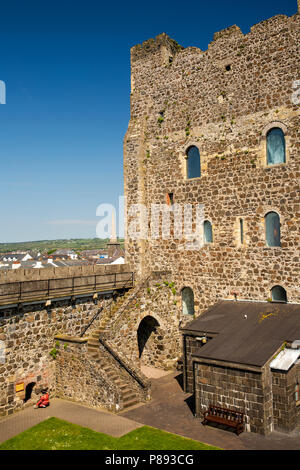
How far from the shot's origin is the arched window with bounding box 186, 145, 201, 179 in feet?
65.5

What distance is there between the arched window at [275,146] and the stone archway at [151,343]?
9.20 m

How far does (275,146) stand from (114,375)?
1118cm

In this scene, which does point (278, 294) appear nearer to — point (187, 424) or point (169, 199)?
point (187, 424)

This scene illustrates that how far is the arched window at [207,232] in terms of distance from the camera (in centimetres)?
1933

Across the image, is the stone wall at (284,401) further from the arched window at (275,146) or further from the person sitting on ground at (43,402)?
the arched window at (275,146)

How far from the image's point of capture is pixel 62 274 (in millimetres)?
18125

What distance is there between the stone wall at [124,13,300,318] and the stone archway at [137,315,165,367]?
2.36 metres

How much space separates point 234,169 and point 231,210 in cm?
181

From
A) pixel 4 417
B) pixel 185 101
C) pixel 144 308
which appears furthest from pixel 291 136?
pixel 4 417

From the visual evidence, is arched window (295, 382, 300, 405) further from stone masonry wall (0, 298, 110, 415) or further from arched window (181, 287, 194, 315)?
stone masonry wall (0, 298, 110, 415)

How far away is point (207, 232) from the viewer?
63.9ft

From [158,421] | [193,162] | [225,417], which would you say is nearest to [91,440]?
[158,421]

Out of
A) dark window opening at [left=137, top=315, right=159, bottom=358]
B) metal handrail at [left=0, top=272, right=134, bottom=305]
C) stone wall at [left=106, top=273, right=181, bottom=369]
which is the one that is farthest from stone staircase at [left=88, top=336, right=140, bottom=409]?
dark window opening at [left=137, top=315, right=159, bottom=358]

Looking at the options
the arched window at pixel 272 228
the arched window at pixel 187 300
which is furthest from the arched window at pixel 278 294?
the arched window at pixel 187 300
